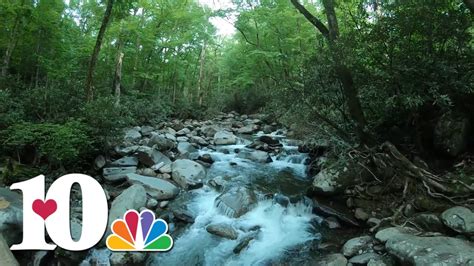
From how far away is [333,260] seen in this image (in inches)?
178

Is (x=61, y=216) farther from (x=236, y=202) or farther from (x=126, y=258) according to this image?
(x=236, y=202)

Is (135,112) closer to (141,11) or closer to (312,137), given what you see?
(141,11)

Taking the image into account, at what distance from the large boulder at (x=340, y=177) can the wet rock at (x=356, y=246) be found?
1913 millimetres

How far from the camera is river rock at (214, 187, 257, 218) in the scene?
6.18 m

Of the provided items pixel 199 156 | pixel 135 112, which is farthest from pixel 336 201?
pixel 135 112

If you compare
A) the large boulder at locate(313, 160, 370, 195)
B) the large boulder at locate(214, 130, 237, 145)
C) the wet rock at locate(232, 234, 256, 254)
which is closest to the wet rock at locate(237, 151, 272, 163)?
the large boulder at locate(214, 130, 237, 145)

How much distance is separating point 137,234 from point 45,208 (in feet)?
3.82

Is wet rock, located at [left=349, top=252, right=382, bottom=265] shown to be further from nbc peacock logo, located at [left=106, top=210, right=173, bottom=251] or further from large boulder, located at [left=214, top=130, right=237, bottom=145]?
large boulder, located at [left=214, top=130, right=237, bottom=145]

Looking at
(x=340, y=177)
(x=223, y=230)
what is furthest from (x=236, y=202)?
(x=340, y=177)

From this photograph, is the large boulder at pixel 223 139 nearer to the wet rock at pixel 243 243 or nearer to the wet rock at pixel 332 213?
the wet rock at pixel 332 213

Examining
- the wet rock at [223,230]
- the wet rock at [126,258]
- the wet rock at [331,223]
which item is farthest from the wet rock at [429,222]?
the wet rock at [126,258]

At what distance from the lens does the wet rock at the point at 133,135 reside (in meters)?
11.1

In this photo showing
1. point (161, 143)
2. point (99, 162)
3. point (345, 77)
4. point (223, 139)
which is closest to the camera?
point (345, 77)

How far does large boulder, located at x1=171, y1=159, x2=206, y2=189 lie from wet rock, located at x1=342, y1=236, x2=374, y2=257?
387cm
